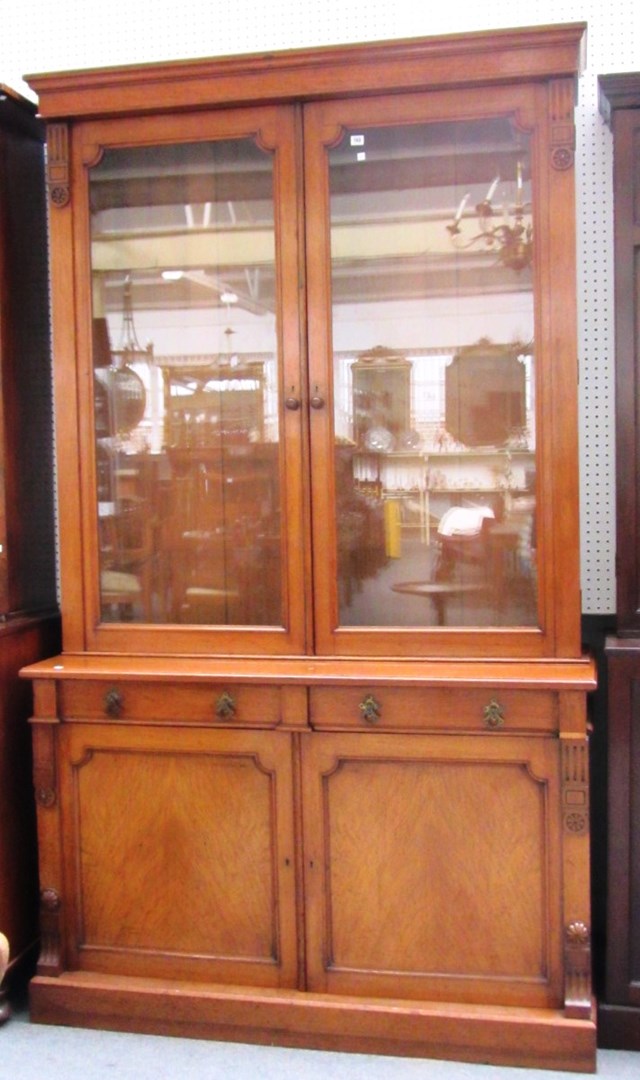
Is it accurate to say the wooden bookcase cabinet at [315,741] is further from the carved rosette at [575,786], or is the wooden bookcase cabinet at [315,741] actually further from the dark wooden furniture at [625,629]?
the dark wooden furniture at [625,629]

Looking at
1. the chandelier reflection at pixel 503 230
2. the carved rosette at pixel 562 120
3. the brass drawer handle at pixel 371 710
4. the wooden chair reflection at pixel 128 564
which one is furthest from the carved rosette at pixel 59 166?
the brass drawer handle at pixel 371 710

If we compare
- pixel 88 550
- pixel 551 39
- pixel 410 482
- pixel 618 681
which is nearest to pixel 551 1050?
pixel 618 681

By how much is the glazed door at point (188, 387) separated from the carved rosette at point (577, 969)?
0.95 m

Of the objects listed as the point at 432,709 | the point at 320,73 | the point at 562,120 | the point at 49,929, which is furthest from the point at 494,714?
the point at 320,73

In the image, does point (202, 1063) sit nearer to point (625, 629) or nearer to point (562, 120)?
point (625, 629)

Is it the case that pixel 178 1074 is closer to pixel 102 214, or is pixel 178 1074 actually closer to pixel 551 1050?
pixel 551 1050

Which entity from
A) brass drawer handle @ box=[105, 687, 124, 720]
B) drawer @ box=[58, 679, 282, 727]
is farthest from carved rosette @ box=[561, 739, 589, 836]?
brass drawer handle @ box=[105, 687, 124, 720]

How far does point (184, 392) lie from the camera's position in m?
2.69

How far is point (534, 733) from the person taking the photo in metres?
2.36

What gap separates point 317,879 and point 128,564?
3.10 feet

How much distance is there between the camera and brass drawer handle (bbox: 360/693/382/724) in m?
2.43

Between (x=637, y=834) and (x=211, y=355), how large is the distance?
1615 mm

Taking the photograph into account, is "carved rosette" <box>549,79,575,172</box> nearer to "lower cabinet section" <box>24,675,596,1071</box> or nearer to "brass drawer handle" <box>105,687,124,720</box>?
"lower cabinet section" <box>24,675,596,1071</box>

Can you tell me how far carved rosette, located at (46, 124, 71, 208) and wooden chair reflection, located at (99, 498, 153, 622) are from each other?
0.81 metres
